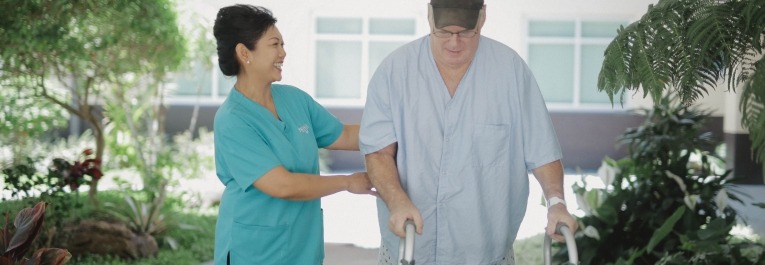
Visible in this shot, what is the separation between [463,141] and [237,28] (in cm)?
93

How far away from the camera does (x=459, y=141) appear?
3.01 metres

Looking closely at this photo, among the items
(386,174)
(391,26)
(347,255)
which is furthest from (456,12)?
(391,26)

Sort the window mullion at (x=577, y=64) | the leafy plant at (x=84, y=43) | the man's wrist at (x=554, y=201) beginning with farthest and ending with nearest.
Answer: the window mullion at (x=577, y=64) < the leafy plant at (x=84, y=43) < the man's wrist at (x=554, y=201)

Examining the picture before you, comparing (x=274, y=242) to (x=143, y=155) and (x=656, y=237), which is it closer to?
(x=656, y=237)

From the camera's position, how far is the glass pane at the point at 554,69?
743 inches

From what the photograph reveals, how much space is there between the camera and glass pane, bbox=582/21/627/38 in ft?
61.1

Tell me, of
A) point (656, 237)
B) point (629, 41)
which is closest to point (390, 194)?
point (629, 41)

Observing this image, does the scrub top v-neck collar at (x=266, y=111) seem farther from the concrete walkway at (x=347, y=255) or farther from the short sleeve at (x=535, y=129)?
the concrete walkway at (x=347, y=255)

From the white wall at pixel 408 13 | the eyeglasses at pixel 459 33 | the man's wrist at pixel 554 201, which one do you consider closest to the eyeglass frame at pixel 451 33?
Answer: the eyeglasses at pixel 459 33

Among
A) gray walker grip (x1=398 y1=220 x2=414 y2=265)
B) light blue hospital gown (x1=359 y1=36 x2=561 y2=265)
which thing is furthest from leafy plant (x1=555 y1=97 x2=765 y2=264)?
gray walker grip (x1=398 y1=220 x2=414 y2=265)

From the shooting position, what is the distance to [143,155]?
39.6 feet

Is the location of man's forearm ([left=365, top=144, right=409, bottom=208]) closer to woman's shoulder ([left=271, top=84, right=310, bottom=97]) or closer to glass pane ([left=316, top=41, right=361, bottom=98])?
woman's shoulder ([left=271, top=84, right=310, bottom=97])

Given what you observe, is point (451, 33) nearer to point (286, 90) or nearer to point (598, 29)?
point (286, 90)

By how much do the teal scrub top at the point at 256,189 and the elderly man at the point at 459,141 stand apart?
1.33 ft
